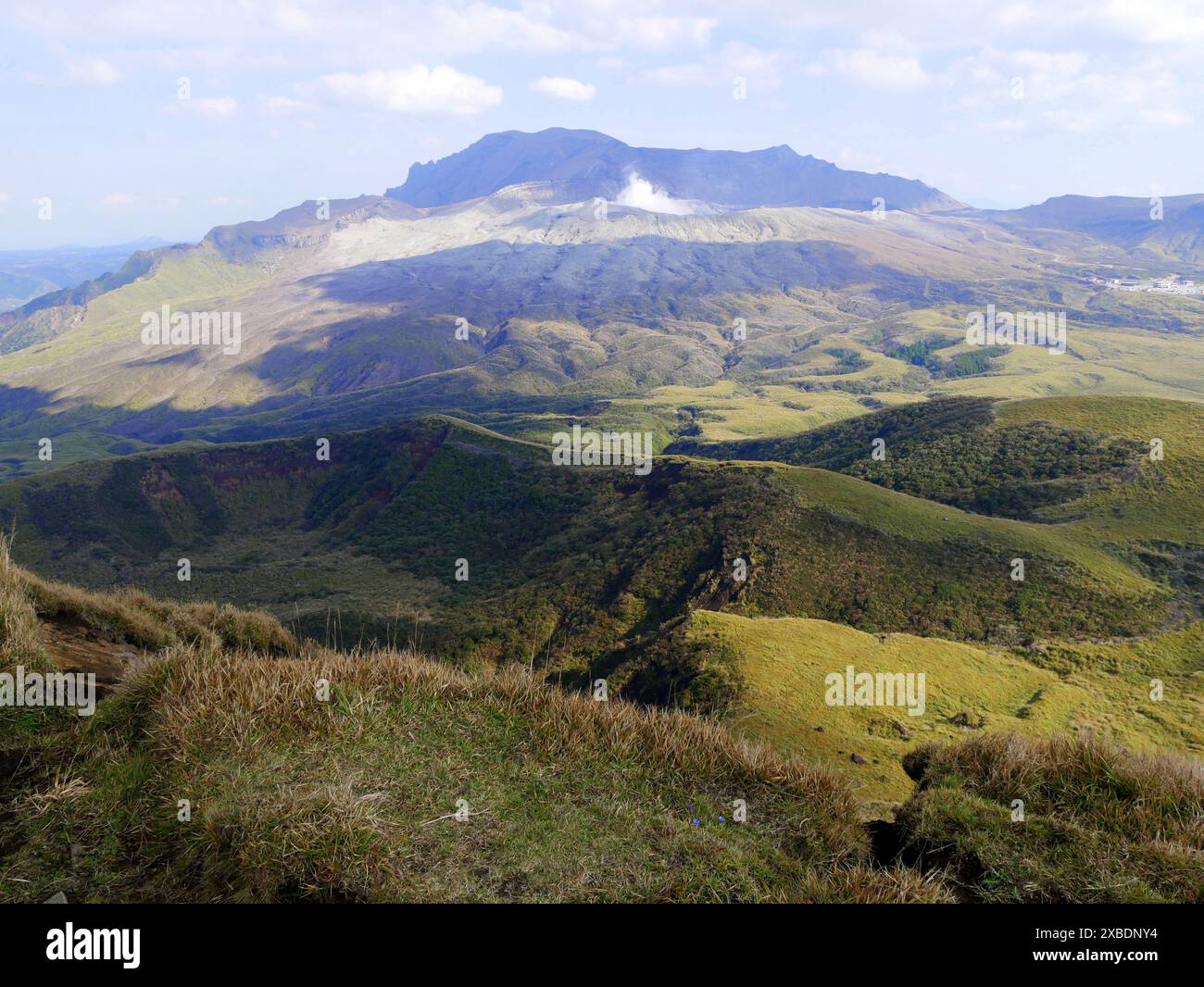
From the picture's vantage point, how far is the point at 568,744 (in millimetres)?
8180

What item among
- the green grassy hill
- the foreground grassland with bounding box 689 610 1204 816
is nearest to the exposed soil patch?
the green grassy hill

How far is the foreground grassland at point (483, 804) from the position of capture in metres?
5.76

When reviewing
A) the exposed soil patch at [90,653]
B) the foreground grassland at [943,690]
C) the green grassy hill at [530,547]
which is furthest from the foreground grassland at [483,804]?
the foreground grassland at [943,690]

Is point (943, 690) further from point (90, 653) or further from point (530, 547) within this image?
point (530, 547)

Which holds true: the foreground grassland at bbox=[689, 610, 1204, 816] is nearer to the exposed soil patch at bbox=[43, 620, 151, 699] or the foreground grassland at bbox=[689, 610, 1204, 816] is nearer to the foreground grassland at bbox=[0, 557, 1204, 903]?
the foreground grassland at bbox=[0, 557, 1204, 903]

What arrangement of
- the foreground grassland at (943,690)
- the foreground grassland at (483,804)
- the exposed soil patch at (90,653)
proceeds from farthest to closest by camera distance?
the foreground grassland at (943,690)
the exposed soil patch at (90,653)
the foreground grassland at (483,804)

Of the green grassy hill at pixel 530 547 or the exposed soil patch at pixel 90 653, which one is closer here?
the exposed soil patch at pixel 90 653

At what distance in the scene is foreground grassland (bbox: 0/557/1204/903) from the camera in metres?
5.76

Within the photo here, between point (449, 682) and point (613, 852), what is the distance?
351cm

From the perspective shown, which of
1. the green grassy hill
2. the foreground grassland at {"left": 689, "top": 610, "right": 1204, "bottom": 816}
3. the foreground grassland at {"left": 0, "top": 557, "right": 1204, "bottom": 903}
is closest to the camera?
the foreground grassland at {"left": 0, "top": 557, "right": 1204, "bottom": 903}

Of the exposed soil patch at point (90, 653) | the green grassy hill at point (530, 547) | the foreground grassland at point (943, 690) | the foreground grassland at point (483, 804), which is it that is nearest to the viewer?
the foreground grassland at point (483, 804)

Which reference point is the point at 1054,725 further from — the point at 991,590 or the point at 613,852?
the point at 613,852

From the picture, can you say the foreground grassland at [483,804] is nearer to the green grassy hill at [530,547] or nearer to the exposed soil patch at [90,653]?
the exposed soil patch at [90,653]
